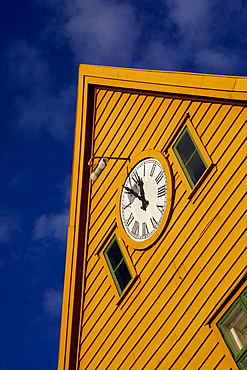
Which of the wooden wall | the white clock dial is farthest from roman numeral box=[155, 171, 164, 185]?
the wooden wall

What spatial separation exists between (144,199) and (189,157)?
1.53 meters

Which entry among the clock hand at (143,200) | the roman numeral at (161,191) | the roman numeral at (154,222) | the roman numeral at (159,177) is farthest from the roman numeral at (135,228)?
the roman numeral at (159,177)

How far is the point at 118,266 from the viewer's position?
14.7m

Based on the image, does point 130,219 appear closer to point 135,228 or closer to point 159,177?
point 135,228

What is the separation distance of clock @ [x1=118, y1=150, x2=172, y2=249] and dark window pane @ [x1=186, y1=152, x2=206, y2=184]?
0.52m

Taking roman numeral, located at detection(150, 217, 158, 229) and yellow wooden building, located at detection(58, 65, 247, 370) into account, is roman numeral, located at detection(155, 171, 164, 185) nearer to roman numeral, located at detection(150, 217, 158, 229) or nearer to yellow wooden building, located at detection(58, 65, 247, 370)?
yellow wooden building, located at detection(58, 65, 247, 370)

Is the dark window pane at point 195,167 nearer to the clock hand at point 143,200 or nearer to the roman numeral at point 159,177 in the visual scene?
the roman numeral at point 159,177

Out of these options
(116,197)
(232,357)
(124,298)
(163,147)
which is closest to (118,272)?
(124,298)

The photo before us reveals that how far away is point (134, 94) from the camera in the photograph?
15.9m

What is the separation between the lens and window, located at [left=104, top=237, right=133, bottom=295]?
14375 mm

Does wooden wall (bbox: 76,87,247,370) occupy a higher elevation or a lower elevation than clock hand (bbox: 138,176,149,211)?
lower

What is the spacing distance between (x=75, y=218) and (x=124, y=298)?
9.70 ft

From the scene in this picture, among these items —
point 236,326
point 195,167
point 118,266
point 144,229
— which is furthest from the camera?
point 118,266

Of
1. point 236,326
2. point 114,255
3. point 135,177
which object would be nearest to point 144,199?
point 135,177
